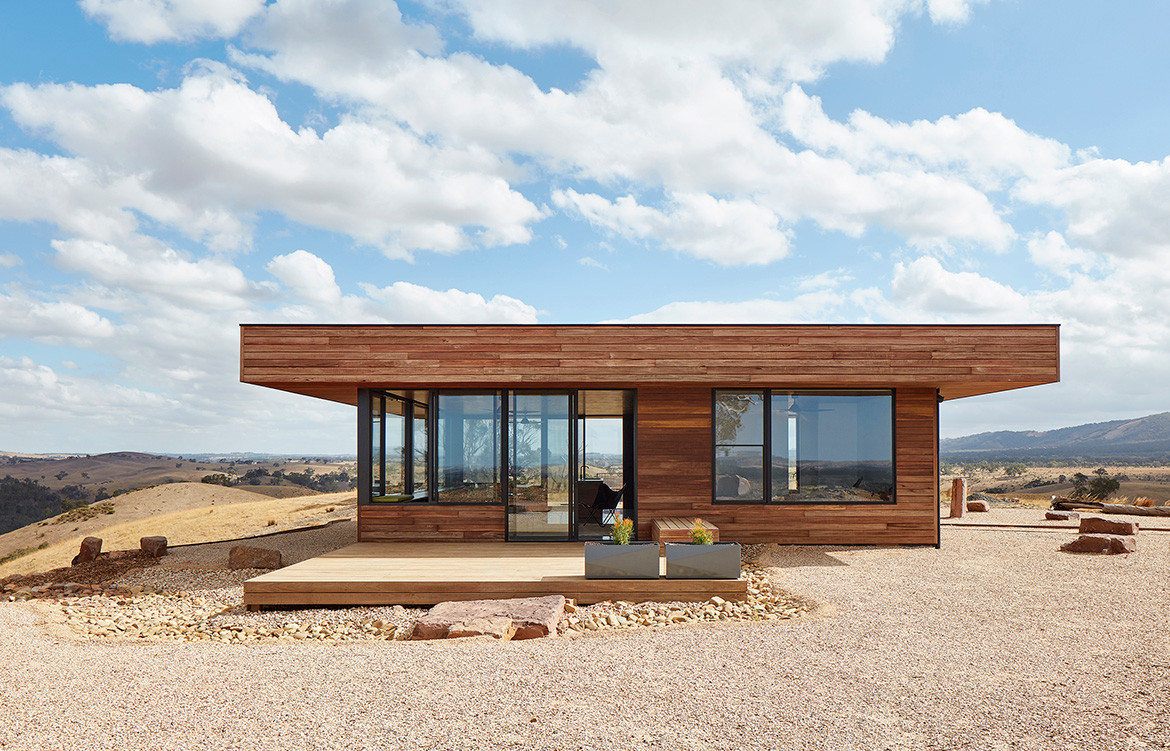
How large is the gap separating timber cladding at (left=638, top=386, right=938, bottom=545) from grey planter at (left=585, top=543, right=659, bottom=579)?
2.66 m

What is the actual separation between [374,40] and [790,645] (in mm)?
8921

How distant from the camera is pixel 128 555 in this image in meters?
10.9

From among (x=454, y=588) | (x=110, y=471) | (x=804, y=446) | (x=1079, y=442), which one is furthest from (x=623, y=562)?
(x=1079, y=442)

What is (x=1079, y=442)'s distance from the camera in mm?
109438

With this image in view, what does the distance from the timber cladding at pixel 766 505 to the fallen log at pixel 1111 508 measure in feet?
29.6

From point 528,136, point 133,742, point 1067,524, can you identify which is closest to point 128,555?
point 133,742

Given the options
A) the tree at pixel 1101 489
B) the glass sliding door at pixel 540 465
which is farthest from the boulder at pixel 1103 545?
the tree at pixel 1101 489

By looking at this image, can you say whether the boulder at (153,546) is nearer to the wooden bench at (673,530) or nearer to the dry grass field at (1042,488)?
the wooden bench at (673,530)

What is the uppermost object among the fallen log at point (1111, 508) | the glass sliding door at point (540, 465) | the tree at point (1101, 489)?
the glass sliding door at point (540, 465)

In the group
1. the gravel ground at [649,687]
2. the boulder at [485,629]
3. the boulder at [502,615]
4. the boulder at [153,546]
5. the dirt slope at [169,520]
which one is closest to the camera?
the gravel ground at [649,687]

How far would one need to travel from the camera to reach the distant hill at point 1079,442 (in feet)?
297

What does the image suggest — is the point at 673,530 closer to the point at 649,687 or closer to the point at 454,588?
the point at 454,588

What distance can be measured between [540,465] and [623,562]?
2.79 m

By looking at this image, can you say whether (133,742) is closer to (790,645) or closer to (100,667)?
(100,667)
